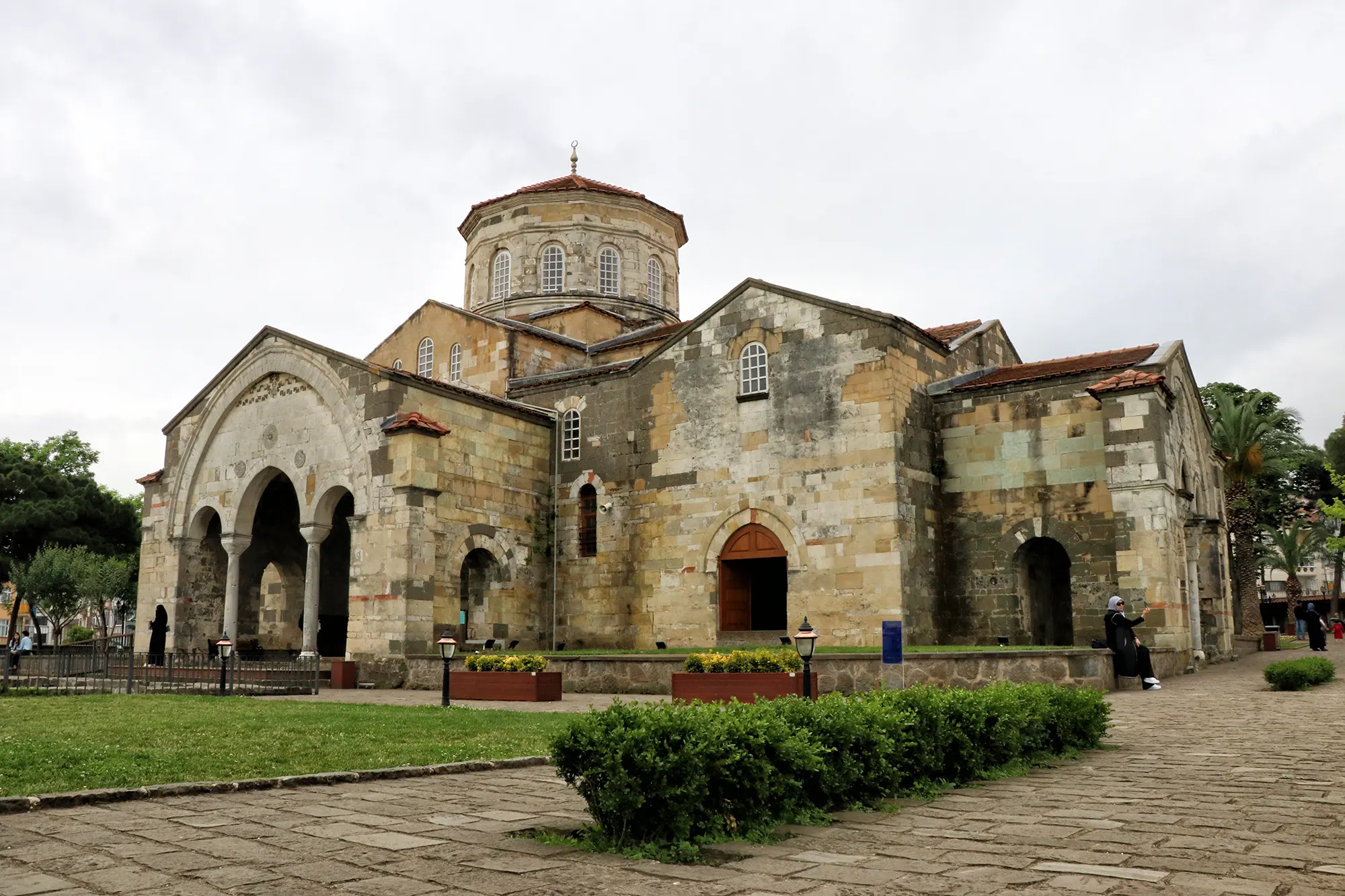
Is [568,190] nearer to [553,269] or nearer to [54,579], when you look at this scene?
[553,269]

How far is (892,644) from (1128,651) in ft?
27.5

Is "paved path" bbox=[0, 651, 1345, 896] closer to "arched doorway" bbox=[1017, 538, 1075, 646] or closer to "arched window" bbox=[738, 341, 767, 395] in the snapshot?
"arched doorway" bbox=[1017, 538, 1075, 646]

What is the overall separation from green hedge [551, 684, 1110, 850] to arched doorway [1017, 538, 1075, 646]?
15.2 m

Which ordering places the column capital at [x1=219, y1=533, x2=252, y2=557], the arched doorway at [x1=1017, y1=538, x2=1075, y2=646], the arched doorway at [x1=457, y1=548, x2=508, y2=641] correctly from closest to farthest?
the arched doorway at [x1=1017, y1=538, x2=1075, y2=646] < the arched doorway at [x1=457, y1=548, x2=508, y2=641] < the column capital at [x1=219, y1=533, x2=252, y2=557]

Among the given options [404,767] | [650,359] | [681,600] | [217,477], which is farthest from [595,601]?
[404,767]

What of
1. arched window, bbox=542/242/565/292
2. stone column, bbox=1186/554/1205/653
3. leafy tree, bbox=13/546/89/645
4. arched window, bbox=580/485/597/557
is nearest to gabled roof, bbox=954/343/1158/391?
stone column, bbox=1186/554/1205/653

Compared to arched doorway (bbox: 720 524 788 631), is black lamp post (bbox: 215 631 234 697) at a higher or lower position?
lower

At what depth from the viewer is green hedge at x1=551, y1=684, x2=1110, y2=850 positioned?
6469 mm

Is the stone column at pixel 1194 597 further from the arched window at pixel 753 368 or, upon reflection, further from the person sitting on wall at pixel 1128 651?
the arched window at pixel 753 368

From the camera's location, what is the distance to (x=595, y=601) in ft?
86.9

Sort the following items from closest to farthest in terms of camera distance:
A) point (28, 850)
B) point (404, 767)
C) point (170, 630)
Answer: point (28, 850)
point (404, 767)
point (170, 630)

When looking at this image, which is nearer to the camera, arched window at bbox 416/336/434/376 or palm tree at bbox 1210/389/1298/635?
arched window at bbox 416/336/434/376

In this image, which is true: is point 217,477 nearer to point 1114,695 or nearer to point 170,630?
point 170,630

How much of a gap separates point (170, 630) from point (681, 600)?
44.3ft
